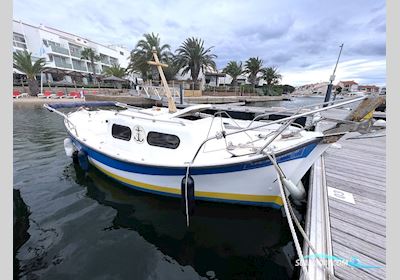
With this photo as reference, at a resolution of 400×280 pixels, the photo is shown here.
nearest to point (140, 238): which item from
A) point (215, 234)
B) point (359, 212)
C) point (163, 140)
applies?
point (215, 234)

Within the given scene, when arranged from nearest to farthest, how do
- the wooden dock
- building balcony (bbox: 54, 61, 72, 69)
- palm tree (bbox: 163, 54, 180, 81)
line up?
the wooden dock, palm tree (bbox: 163, 54, 180, 81), building balcony (bbox: 54, 61, 72, 69)

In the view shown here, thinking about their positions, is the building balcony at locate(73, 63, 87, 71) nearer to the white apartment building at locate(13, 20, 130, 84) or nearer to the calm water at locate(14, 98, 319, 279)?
the white apartment building at locate(13, 20, 130, 84)

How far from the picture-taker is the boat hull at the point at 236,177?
4.11m

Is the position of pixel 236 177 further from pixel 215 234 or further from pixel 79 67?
pixel 79 67

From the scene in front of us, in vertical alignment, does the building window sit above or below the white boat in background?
above

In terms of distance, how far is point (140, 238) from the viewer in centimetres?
439

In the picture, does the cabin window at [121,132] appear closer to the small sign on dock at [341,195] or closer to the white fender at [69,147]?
the white fender at [69,147]

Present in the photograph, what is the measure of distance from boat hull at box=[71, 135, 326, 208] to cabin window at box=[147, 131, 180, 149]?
670 millimetres

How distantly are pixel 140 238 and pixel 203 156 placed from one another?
2.23m

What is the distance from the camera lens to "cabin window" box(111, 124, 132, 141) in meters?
5.74

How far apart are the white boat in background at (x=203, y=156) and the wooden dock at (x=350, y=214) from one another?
597 millimetres

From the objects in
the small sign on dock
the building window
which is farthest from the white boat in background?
the building window

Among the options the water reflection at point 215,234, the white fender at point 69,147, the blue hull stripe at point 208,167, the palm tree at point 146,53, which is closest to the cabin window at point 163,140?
the blue hull stripe at point 208,167

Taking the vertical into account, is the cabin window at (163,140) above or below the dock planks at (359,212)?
above
